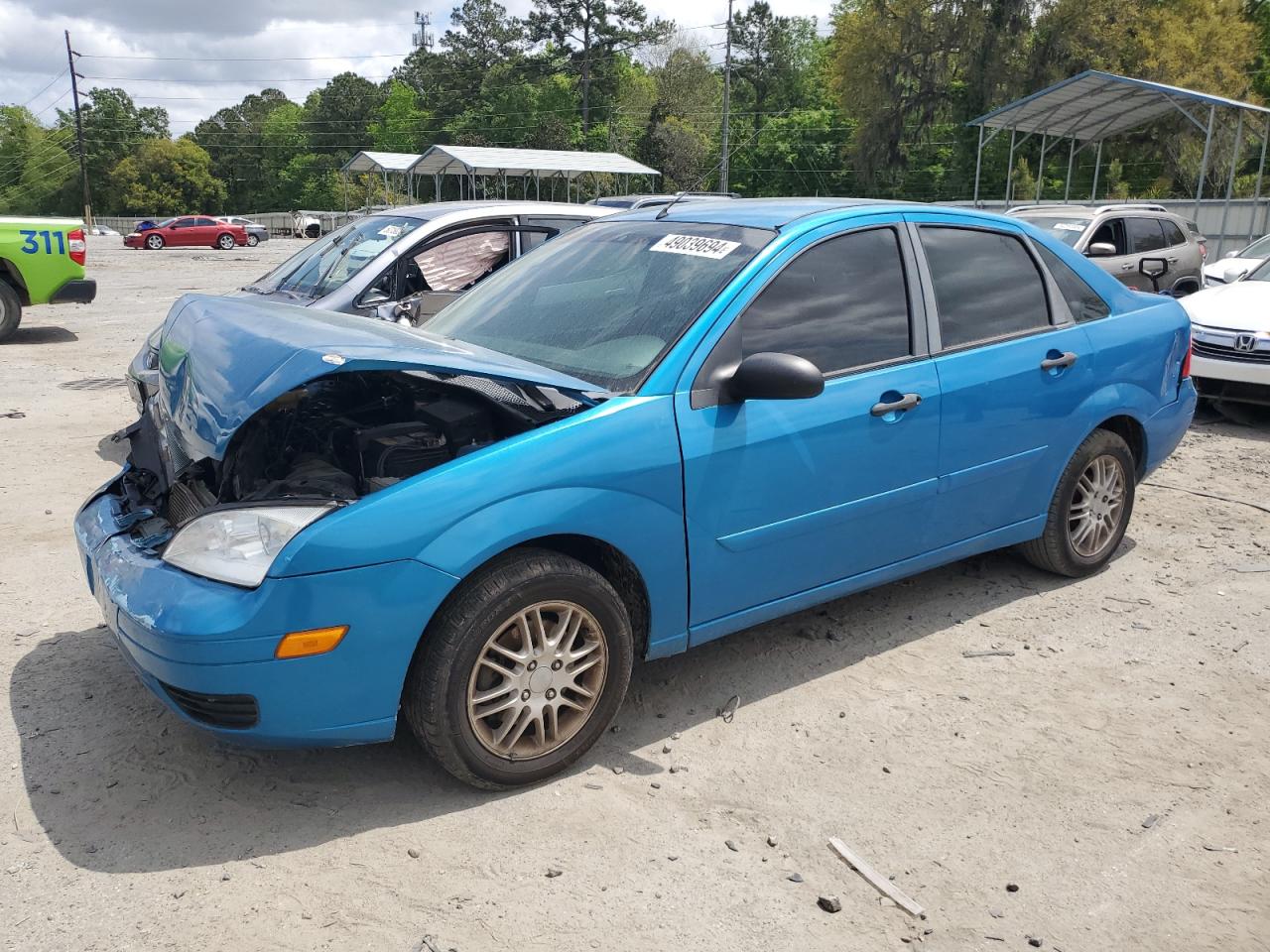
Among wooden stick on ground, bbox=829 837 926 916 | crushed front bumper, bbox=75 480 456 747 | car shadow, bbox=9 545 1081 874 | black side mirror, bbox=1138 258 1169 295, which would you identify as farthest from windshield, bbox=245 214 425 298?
black side mirror, bbox=1138 258 1169 295

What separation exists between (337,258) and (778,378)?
5000mm

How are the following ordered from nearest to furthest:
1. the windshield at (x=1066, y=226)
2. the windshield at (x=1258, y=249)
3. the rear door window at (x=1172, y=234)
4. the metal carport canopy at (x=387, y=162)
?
1. the windshield at (x=1258, y=249)
2. the windshield at (x=1066, y=226)
3. the rear door window at (x=1172, y=234)
4. the metal carport canopy at (x=387, y=162)

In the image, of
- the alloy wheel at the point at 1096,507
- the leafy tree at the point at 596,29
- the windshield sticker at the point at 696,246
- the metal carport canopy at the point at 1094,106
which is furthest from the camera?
the leafy tree at the point at 596,29

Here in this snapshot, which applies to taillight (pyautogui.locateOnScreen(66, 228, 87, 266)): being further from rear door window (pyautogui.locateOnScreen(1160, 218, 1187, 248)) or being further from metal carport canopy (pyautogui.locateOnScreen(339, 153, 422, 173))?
metal carport canopy (pyautogui.locateOnScreen(339, 153, 422, 173))

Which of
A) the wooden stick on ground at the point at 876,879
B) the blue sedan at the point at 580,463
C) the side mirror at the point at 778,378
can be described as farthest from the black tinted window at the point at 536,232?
the wooden stick on ground at the point at 876,879

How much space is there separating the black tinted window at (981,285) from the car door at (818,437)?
0.17 metres

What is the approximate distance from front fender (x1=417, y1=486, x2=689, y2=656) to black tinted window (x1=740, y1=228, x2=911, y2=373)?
0.72 m

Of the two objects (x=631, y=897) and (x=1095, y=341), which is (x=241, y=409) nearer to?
(x=631, y=897)

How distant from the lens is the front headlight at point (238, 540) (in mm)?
2859

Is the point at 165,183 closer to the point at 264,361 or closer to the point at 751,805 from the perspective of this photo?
the point at 264,361

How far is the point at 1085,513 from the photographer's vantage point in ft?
16.1

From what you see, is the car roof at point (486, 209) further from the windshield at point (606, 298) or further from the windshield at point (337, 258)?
the windshield at point (606, 298)

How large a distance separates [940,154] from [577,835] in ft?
178

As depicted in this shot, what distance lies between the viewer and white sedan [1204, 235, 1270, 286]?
11.1 meters
